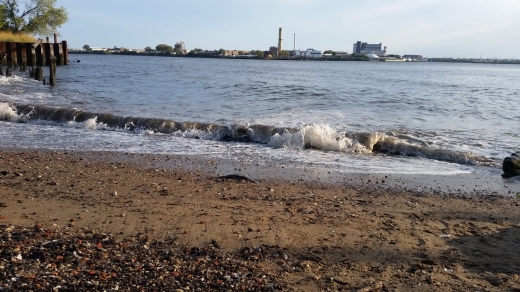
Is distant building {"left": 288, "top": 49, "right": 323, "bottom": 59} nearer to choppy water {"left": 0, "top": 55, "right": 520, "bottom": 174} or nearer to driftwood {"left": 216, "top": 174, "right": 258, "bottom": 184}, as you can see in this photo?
choppy water {"left": 0, "top": 55, "right": 520, "bottom": 174}

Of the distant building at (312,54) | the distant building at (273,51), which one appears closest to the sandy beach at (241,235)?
the distant building at (312,54)

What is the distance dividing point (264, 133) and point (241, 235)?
803 cm

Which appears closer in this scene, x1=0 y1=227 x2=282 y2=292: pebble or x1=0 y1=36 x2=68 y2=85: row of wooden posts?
x1=0 y1=227 x2=282 y2=292: pebble

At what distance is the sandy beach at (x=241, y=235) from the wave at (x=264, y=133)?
3969 mm

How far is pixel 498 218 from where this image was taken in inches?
242

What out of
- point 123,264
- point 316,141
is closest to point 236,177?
point 123,264

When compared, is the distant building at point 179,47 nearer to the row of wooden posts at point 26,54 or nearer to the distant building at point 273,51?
the distant building at point 273,51

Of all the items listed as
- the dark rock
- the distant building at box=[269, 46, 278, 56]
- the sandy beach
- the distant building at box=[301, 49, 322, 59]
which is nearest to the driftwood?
the sandy beach

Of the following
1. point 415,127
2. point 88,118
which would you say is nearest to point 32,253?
point 88,118

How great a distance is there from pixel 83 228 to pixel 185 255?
1.41 metres

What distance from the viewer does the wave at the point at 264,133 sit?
11508 millimetres

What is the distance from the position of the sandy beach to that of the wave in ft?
13.0

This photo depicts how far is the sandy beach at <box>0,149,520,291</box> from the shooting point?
3848mm

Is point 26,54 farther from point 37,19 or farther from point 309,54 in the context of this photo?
point 309,54
